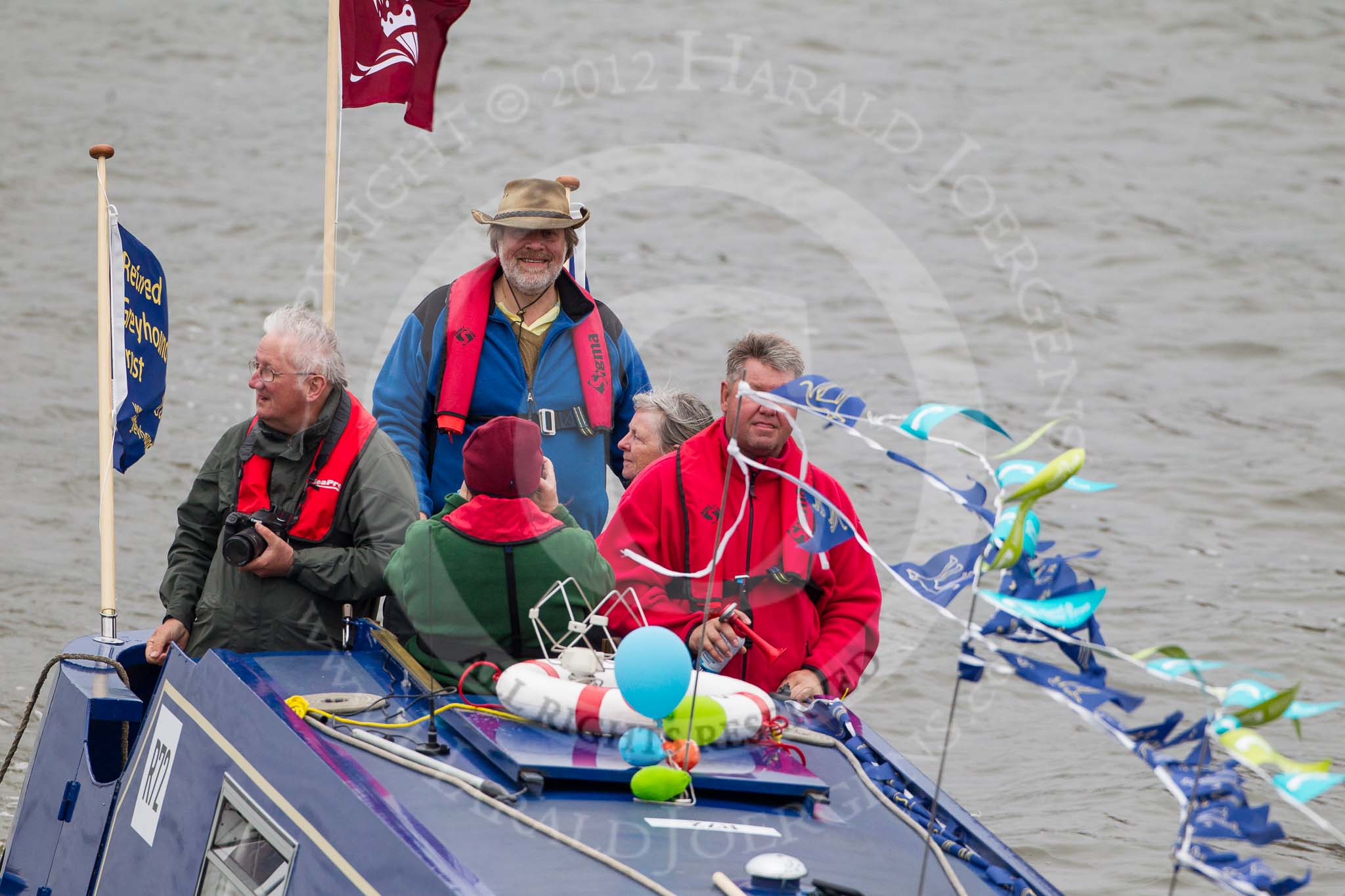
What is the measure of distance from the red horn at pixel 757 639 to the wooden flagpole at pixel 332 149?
5.50ft

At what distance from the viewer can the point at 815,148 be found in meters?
16.8

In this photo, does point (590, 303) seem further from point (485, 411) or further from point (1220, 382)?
point (1220, 382)

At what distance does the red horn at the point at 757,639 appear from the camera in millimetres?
4625

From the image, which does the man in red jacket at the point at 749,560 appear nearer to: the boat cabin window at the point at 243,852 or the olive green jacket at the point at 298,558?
the olive green jacket at the point at 298,558

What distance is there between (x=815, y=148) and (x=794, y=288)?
9.19 ft

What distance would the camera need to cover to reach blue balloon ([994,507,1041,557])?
10.6 ft

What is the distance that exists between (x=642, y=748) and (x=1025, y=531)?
1045 millimetres

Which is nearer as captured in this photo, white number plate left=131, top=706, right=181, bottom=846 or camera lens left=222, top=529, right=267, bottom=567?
white number plate left=131, top=706, right=181, bottom=846

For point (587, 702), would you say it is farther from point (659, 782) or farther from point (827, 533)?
point (827, 533)

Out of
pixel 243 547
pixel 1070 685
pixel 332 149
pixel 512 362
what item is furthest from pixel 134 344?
pixel 1070 685

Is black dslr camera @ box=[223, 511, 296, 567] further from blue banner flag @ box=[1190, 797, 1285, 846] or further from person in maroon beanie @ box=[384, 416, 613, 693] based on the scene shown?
blue banner flag @ box=[1190, 797, 1285, 846]

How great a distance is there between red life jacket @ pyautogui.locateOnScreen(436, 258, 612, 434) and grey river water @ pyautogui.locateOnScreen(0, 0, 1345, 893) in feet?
9.44

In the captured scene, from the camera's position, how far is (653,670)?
3738mm

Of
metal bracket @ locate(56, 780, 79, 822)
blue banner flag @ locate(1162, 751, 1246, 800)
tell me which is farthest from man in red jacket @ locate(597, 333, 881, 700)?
blue banner flag @ locate(1162, 751, 1246, 800)
